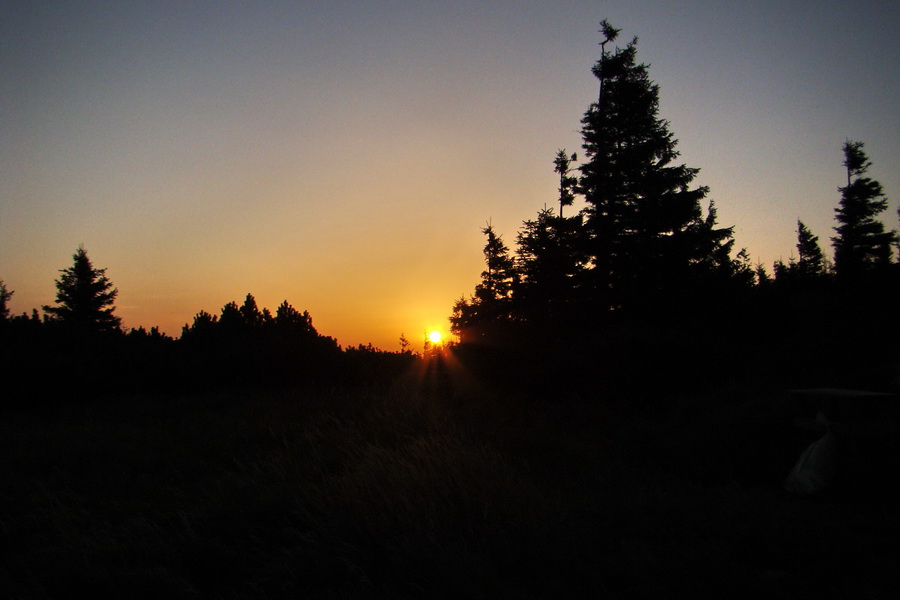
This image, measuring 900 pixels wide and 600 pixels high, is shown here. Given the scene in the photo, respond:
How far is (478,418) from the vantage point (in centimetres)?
1012

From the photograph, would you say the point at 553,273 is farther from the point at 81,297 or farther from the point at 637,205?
the point at 81,297


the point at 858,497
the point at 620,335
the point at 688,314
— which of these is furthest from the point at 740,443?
the point at 688,314

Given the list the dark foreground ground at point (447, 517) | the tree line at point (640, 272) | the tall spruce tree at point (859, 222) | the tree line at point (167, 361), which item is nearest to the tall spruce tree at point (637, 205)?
the tree line at point (640, 272)

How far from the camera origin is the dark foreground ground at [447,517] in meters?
3.67

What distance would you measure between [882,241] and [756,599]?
51948 millimetres

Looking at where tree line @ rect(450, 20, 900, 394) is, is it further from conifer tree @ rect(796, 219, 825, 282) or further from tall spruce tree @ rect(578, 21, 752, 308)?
conifer tree @ rect(796, 219, 825, 282)

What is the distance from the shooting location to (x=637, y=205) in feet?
77.8

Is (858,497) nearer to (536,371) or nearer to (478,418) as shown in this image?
(478,418)

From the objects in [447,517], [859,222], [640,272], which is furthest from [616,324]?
[859,222]

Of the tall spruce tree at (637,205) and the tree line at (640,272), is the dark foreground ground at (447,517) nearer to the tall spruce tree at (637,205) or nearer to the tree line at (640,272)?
the tree line at (640,272)

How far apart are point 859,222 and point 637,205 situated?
3280cm

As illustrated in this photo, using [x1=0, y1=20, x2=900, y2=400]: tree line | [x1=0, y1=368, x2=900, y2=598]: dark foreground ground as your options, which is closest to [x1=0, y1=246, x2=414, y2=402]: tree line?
[x1=0, y1=20, x2=900, y2=400]: tree line

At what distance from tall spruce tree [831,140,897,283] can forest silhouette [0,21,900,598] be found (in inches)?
903

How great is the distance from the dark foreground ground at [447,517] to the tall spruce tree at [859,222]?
45.2 meters
